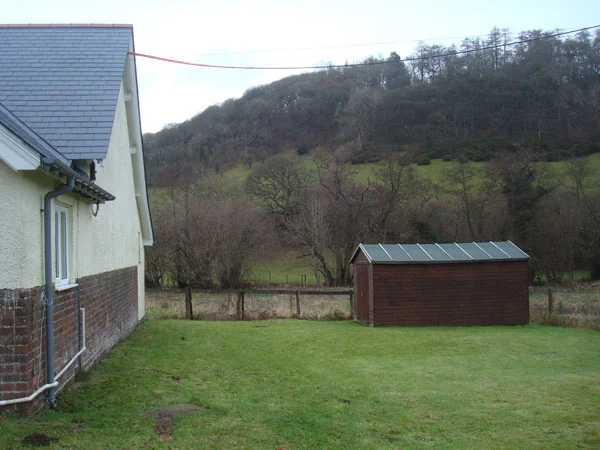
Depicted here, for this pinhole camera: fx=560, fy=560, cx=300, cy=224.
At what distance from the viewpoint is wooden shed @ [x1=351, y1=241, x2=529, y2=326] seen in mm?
16375

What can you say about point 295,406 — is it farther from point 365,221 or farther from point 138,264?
point 365,221

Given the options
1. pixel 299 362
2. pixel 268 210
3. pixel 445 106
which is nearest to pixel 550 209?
pixel 268 210

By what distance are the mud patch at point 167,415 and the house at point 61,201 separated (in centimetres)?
119

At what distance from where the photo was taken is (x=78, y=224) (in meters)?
7.56

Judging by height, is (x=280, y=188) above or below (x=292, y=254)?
above

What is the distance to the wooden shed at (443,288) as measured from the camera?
16375mm

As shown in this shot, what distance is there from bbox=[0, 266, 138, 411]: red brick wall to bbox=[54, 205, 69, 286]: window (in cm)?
22

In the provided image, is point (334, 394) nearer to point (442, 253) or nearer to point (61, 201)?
point (61, 201)

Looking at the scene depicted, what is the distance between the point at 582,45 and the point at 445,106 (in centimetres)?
1495

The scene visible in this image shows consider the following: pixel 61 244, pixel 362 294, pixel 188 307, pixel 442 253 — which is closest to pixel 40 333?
pixel 61 244

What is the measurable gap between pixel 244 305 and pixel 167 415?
13982 mm

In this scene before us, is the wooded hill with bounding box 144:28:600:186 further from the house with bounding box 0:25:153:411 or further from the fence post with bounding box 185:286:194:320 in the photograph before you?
the house with bounding box 0:25:153:411

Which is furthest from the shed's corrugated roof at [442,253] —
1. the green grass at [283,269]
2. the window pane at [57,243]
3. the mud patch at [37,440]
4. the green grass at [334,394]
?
the green grass at [283,269]

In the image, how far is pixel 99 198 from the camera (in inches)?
306
